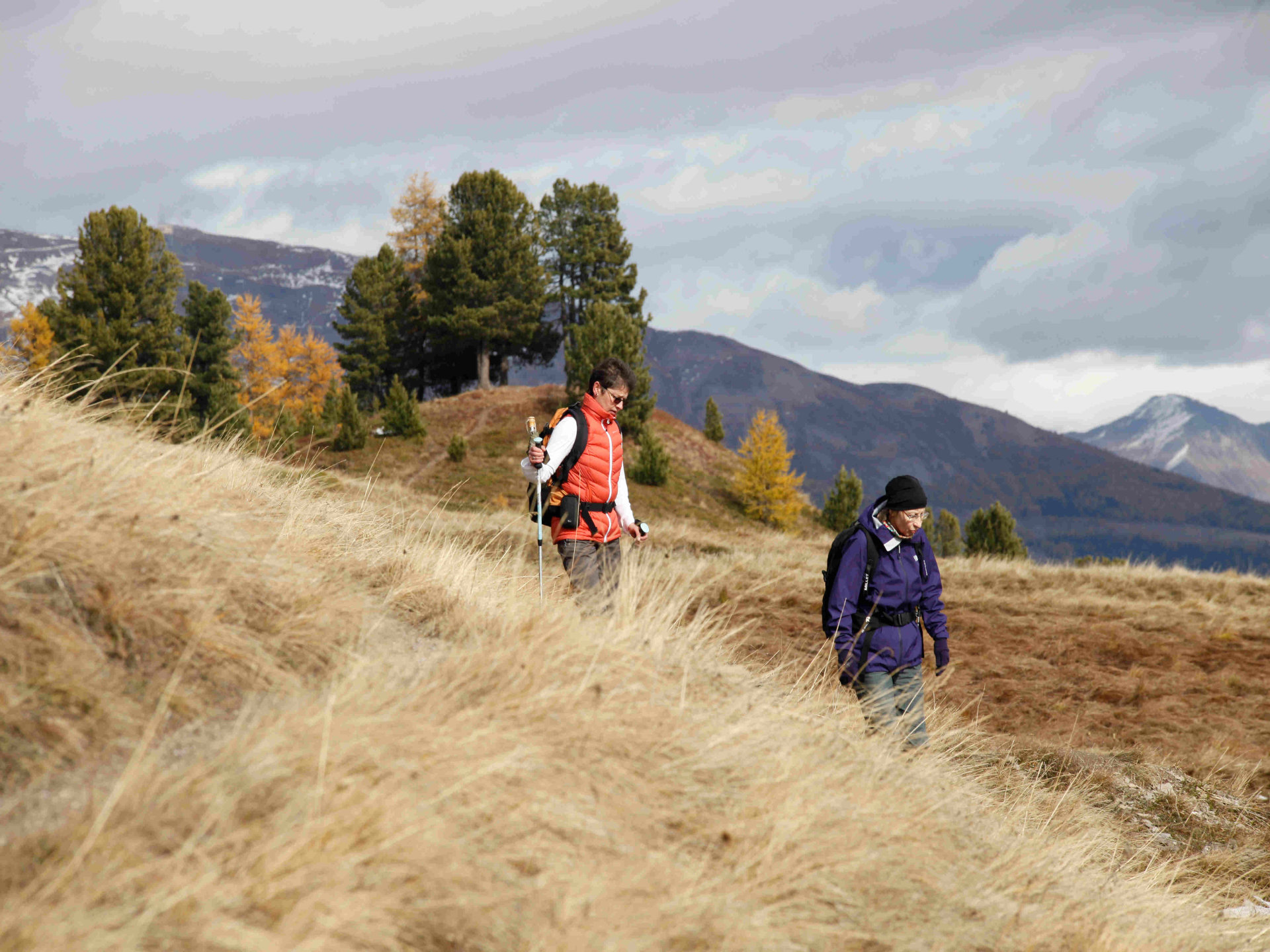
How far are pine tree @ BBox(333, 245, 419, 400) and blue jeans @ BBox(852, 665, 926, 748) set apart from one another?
46128 mm

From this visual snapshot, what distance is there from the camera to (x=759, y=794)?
2.83 m

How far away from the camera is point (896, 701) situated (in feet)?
14.8

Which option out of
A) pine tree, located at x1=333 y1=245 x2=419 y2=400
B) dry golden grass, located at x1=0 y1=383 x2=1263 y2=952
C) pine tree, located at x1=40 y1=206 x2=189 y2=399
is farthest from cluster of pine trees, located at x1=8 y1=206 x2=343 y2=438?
dry golden grass, located at x1=0 y1=383 x2=1263 y2=952

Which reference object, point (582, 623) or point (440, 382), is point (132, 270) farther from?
point (582, 623)

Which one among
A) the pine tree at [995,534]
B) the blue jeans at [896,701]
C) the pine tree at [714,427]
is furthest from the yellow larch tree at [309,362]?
the blue jeans at [896,701]

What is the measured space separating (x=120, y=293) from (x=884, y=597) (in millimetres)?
36744

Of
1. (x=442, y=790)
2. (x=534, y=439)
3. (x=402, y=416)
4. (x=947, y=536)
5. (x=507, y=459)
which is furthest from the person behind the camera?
(x=947, y=536)

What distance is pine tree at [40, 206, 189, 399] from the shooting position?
1254 inches

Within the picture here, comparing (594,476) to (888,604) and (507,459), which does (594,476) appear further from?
(507,459)

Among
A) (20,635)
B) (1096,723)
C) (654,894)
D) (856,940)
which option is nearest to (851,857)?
(856,940)

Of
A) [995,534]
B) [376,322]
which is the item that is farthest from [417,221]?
[995,534]

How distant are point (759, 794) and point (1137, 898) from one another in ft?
6.40

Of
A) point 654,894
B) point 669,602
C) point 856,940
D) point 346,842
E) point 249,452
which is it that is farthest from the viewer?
point 249,452

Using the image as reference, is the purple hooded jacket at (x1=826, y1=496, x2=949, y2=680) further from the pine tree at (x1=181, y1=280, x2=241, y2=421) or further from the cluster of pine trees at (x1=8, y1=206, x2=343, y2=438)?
the pine tree at (x1=181, y1=280, x2=241, y2=421)
